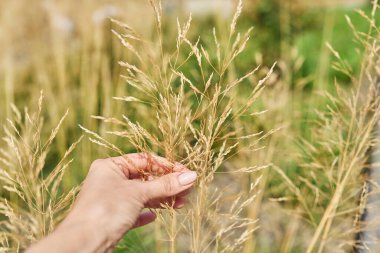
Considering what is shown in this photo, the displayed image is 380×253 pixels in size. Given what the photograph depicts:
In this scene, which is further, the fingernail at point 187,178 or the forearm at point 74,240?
the fingernail at point 187,178

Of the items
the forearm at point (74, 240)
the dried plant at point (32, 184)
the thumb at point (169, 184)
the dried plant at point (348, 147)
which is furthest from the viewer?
the dried plant at point (348, 147)

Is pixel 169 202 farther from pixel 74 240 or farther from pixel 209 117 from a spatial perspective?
pixel 74 240

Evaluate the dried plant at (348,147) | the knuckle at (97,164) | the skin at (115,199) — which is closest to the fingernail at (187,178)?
the skin at (115,199)

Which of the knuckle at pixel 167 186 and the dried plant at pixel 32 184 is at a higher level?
the knuckle at pixel 167 186

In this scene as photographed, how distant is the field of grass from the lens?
1.42 m

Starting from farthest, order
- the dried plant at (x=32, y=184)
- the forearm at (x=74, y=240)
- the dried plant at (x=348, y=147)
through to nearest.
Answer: the dried plant at (x=348, y=147) → the dried plant at (x=32, y=184) → the forearm at (x=74, y=240)

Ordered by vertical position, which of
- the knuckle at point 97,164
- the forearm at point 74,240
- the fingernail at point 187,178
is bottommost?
the forearm at point 74,240

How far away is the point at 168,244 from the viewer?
236 centimetres

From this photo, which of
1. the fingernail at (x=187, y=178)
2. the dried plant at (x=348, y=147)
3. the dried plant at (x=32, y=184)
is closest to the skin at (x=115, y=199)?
the fingernail at (x=187, y=178)

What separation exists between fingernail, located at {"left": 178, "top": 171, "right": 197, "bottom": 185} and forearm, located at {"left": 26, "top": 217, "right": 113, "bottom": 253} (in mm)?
204

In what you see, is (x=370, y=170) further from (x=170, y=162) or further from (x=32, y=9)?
(x=32, y=9)

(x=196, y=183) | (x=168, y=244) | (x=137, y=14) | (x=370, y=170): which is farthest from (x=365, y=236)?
(x=137, y=14)

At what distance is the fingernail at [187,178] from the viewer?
1354 mm

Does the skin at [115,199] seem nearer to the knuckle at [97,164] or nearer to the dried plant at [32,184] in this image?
the knuckle at [97,164]
